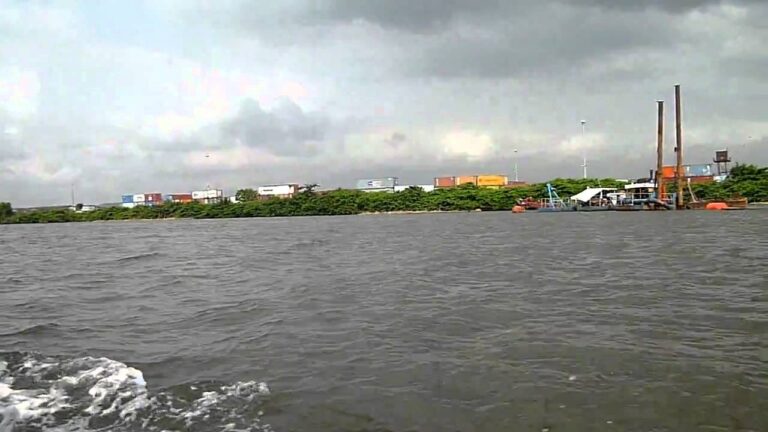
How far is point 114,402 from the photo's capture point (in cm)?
627

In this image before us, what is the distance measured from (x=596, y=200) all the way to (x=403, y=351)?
233 ft

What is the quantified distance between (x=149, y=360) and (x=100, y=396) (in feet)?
5.78

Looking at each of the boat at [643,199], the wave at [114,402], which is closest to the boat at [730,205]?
the boat at [643,199]

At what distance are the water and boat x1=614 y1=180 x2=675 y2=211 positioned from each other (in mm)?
47980

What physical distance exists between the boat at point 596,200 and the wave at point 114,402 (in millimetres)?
66783

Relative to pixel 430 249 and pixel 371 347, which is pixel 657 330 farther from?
pixel 430 249

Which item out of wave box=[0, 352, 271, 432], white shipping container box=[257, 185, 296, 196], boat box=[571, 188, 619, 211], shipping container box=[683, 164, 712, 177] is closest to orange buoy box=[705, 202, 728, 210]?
boat box=[571, 188, 619, 211]

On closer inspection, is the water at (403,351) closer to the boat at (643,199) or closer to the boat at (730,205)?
the boat at (643,199)

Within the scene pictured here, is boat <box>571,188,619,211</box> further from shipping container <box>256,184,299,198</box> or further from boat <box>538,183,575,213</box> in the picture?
shipping container <box>256,184,299,198</box>

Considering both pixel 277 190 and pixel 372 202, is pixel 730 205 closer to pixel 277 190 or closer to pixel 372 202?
pixel 372 202

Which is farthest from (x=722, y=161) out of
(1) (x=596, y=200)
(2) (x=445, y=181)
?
(2) (x=445, y=181)

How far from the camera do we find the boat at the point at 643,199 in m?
61.7

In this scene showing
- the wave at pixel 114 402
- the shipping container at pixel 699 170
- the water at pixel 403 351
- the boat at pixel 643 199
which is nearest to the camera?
the wave at pixel 114 402

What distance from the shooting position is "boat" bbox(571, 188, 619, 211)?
6994 cm
